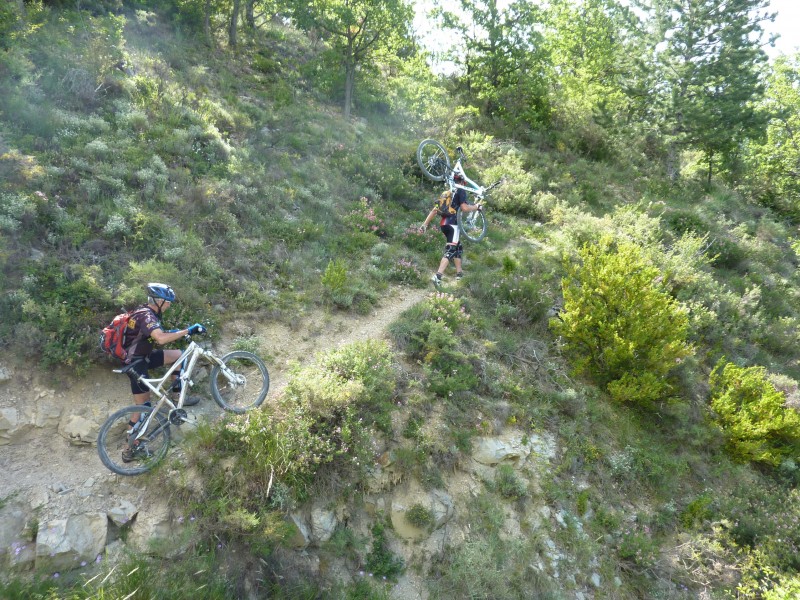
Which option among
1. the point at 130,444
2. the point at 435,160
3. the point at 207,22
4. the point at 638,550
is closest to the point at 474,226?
the point at 435,160

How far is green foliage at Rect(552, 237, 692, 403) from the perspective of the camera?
957 cm

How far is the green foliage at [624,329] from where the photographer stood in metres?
9.57

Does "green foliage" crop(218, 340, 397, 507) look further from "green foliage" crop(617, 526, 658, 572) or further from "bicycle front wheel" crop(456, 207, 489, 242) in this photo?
"bicycle front wheel" crop(456, 207, 489, 242)

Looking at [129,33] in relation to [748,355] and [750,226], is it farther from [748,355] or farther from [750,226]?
[750,226]

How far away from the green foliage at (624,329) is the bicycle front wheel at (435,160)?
6.01 metres

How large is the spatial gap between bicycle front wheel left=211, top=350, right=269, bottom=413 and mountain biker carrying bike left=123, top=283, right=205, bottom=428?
642mm

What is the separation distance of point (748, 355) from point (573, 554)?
895 centimetres

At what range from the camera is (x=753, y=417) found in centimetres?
1005

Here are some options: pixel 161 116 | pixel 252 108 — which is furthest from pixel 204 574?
pixel 252 108

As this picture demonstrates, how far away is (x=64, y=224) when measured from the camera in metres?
7.98

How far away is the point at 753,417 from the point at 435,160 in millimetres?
10499

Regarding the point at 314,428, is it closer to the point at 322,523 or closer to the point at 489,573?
the point at 322,523

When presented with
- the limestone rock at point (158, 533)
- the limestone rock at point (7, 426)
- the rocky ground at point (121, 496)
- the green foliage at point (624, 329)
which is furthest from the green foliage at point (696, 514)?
the limestone rock at point (7, 426)

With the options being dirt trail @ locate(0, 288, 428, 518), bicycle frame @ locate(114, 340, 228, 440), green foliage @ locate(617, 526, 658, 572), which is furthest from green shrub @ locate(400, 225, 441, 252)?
green foliage @ locate(617, 526, 658, 572)
